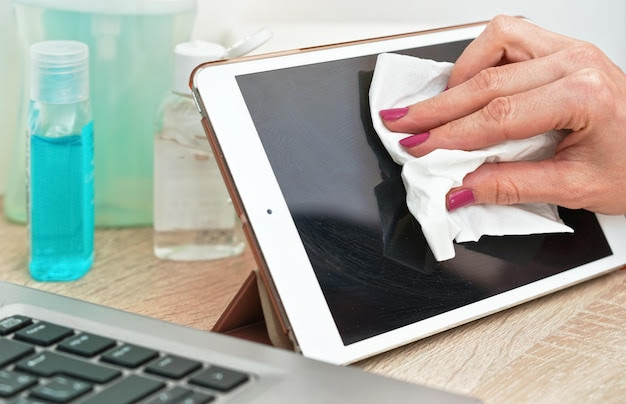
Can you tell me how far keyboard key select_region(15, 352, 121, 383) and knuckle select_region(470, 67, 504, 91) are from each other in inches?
12.8

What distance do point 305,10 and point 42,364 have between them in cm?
61

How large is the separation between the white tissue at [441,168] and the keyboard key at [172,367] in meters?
0.20

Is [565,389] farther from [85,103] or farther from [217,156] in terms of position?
[85,103]

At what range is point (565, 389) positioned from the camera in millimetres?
471

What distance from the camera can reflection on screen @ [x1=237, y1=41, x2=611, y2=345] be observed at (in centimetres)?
51

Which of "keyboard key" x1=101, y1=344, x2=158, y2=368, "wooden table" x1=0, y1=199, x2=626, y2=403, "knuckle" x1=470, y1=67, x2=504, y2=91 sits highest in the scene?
"knuckle" x1=470, y1=67, x2=504, y2=91

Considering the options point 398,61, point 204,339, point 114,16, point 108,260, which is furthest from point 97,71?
point 204,339

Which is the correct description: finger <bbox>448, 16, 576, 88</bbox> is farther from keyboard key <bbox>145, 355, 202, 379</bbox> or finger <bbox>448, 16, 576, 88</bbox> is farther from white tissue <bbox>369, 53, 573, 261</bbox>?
keyboard key <bbox>145, 355, 202, 379</bbox>

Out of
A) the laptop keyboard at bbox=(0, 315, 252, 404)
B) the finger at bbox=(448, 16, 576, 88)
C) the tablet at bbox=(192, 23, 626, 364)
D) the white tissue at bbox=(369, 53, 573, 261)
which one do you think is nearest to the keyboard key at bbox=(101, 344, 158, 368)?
the laptop keyboard at bbox=(0, 315, 252, 404)

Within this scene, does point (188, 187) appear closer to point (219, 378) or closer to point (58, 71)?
point (58, 71)

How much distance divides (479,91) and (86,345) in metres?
0.32

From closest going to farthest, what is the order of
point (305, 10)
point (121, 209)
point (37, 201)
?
point (37, 201)
point (121, 209)
point (305, 10)

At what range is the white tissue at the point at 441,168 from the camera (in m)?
0.54

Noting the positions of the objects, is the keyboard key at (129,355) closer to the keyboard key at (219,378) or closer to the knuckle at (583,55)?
the keyboard key at (219,378)
